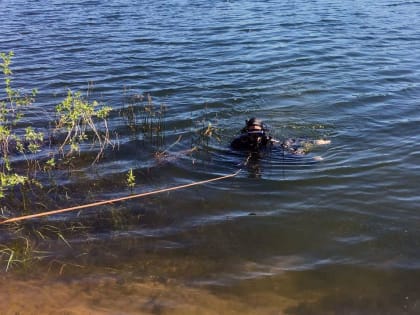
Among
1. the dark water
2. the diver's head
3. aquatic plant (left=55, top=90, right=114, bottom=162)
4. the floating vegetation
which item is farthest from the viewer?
the floating vegetation

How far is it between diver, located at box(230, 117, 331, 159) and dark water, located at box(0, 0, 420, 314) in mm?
248

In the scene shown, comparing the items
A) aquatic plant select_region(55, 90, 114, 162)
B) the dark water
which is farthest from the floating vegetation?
aquatic plant select_region(55, 90, 114, 162)

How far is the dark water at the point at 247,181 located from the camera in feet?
15.9

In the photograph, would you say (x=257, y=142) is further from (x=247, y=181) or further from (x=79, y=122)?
(x=79, y=122)

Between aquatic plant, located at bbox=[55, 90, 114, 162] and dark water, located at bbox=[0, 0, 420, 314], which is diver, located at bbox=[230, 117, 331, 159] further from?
aquatic plant, located at bbox=[55, 90, 114, 162]

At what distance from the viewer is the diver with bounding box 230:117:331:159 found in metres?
7.86

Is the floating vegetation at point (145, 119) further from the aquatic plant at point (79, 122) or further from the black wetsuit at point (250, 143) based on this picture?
the black wetsuit at point (250, 143)

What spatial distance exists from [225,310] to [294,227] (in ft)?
5.77

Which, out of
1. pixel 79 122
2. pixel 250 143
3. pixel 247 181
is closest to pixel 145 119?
pixel 79 122

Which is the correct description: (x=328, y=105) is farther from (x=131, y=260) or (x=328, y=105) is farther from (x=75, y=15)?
(x=75, y=15)

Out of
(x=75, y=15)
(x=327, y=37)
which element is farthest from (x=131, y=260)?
(x=75, y=15)

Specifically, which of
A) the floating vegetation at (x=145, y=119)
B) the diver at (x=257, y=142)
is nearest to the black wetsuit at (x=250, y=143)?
the diver at (x=257, y=142)

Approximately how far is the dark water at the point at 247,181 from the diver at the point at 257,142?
25 cm

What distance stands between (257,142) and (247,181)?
93 centimetres
